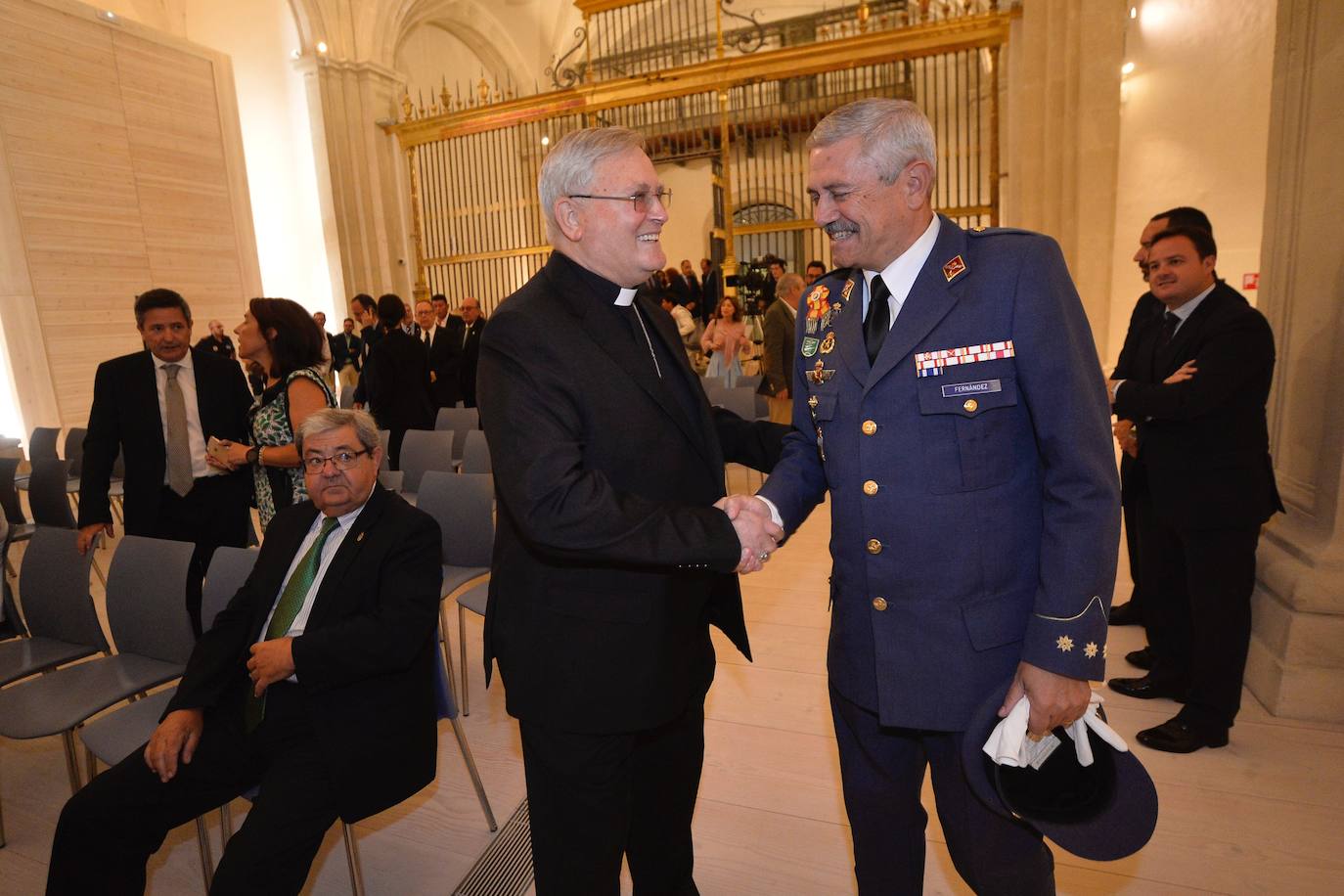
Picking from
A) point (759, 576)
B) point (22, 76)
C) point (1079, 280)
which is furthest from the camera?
point (22, 76)

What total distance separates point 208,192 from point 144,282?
1571 mm

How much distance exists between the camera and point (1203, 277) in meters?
2.33

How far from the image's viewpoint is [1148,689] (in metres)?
2.64

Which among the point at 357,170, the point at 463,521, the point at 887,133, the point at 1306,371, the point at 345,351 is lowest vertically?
the point at 463,521

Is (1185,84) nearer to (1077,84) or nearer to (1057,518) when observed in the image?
(1077,84)

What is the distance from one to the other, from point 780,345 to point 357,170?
835 cm

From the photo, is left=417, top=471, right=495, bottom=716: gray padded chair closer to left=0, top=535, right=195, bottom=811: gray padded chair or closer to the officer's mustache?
left=0, top=535, right=195, bottom=811: gray padded chair

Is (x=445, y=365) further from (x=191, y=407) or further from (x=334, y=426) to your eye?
(x=334, y=426)

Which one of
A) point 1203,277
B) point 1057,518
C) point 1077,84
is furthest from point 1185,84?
point 1057,518

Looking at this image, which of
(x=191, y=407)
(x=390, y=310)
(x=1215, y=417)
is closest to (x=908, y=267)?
(x=1215, y=417)

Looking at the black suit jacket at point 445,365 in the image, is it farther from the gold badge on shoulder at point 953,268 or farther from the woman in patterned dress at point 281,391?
the gold badge on shoulder at point 953,268

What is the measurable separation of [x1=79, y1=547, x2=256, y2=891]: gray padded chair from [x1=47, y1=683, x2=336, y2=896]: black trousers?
0.65 ft

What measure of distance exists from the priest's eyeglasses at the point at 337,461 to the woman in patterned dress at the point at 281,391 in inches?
26.4

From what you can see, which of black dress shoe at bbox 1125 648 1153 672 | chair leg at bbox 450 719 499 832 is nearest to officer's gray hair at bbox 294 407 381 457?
chair leg at bbox 450 719 499 832
